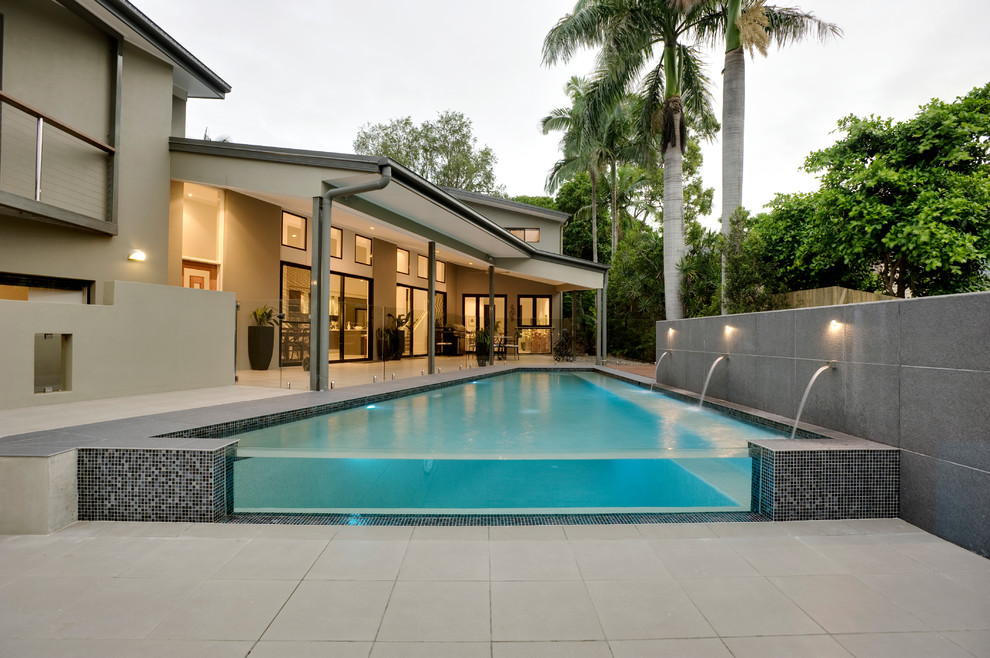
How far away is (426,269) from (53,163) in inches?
427

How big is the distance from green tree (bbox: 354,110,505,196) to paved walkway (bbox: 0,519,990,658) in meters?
25.2

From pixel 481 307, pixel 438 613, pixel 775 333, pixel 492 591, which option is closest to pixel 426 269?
pixel 481 307

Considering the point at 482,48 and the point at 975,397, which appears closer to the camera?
the point at 975,397

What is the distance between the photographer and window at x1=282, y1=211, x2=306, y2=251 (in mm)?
10500

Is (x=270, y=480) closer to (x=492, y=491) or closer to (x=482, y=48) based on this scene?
(x=492, y=491)

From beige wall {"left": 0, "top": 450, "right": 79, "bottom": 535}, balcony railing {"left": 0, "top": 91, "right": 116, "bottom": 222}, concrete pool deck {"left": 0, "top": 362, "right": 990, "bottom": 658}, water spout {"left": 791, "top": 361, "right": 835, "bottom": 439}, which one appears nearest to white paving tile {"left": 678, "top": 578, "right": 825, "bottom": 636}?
concrete pool deck {"left": 0, "top": 362, "right": 990, "bottom": 658}

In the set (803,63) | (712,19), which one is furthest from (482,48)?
(712,19)

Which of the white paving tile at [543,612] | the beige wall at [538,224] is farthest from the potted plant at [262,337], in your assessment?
the beige wall at [538,224]

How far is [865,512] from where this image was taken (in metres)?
3.07

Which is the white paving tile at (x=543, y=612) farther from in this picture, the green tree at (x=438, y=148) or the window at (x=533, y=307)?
the green tree at (x=438, y=148)

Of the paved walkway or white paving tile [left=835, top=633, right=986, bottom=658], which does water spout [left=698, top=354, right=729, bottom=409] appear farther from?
white paving tile [left=835, top=633, right=986, bottom=658]

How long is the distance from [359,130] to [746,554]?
28.4m

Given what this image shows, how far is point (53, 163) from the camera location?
6.42m

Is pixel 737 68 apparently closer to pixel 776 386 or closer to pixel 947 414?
pixel 776 386
